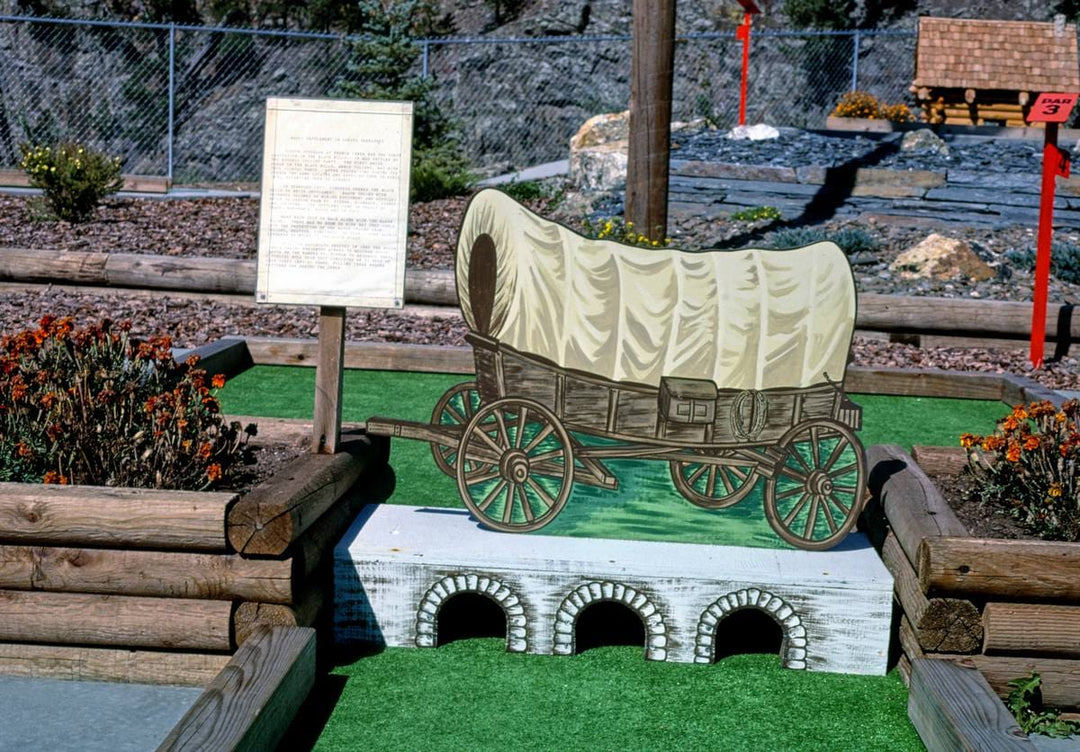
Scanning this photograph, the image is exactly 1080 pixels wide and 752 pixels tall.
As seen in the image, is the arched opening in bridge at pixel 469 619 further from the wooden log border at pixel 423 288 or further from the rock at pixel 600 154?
the rock at pixel 600 154

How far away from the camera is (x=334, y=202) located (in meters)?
4.40

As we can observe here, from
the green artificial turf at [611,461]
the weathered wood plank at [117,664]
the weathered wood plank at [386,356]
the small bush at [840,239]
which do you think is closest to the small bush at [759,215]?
the small bush at [840,239]

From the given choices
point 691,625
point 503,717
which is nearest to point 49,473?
point 503,717

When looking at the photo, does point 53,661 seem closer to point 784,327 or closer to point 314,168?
point 314,168

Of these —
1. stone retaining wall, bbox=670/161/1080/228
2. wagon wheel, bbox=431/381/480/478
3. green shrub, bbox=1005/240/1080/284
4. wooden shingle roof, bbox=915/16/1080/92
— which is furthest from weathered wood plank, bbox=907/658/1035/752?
wooden shingle roof, bbox=915/16/1080/92

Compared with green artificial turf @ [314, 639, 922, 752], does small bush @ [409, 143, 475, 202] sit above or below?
above

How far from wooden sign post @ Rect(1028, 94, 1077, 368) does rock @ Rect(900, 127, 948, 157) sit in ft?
19.8

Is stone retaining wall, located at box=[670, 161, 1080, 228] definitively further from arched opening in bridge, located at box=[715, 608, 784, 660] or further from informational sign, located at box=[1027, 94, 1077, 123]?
arched opening in bridge, located at box=[715, 608, 784, 660]

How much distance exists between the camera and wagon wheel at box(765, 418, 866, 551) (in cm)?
434

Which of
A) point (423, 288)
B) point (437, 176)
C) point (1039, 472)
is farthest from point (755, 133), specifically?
point (1039, 472)

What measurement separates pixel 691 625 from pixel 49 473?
2.23 metres

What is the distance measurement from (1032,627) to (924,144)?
38.9 feet

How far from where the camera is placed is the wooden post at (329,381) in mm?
4531

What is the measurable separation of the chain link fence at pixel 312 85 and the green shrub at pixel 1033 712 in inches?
789
